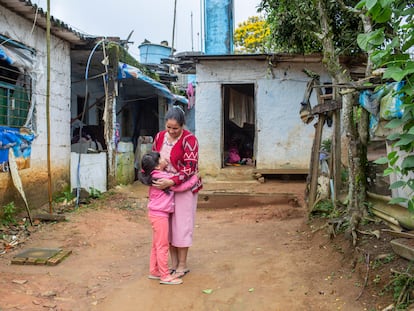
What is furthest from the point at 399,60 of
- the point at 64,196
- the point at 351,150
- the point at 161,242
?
the point at 64,196

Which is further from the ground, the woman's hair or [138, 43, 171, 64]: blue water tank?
[138, 43, 171, 64]: blue water tank

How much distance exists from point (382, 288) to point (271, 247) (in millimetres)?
1953

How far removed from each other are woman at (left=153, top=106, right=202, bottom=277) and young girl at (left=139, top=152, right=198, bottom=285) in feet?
0.21

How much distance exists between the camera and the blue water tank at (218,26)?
1209 cm

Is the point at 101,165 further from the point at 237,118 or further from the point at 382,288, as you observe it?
the point at 382,288

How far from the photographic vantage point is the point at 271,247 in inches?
196

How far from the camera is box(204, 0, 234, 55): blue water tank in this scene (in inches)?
476

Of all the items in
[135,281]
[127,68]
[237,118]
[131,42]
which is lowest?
[135,281]

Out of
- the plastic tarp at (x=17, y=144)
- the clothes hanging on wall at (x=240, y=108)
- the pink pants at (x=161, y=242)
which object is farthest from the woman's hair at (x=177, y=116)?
the clothes hanging on wall at (x=240, y=108)

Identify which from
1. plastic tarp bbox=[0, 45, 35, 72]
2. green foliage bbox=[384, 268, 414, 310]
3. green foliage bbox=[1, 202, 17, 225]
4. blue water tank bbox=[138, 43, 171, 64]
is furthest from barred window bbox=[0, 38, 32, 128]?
blue water tank bbox=[138, 43, 171, 64]

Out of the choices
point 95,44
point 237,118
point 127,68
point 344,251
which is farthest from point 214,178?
point 344,251

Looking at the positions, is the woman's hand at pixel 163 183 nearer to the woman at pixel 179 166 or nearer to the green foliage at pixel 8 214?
the woman at pixel 179 166

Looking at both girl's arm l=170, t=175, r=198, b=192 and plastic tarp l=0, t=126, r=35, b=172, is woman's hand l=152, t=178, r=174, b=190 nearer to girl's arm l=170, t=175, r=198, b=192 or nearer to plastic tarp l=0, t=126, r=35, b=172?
girl's arm l=170, t=175, r=198, b=192

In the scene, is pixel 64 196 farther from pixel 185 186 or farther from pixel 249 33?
pixel 249 33
